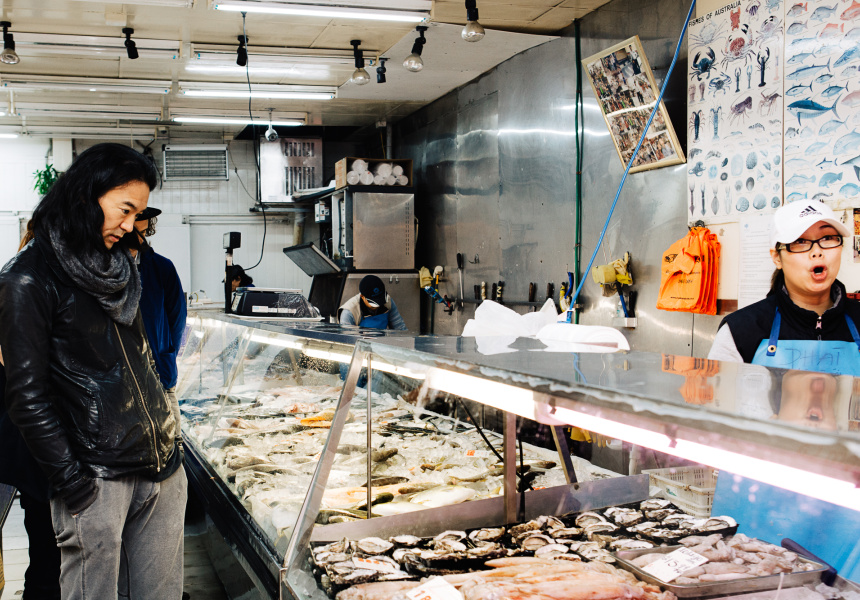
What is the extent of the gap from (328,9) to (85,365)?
342cm

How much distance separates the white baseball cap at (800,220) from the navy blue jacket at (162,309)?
2.51m

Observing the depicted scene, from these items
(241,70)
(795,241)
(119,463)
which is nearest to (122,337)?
(119,463)

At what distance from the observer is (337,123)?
9984mm

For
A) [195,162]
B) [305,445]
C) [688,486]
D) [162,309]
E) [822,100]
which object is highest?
[195,162]

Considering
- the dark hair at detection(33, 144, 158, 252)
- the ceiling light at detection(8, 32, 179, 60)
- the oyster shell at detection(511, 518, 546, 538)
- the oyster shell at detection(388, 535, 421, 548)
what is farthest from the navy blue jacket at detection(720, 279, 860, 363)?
the ceiling light at detection(8, 32, 179, 60)

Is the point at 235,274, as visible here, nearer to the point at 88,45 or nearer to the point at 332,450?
the point at 88,45

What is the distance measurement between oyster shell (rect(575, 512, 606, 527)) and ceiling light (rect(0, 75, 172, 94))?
6.31 metres

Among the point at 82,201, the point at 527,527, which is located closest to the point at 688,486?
the point at 527,527

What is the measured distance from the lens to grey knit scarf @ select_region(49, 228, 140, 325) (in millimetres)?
2090

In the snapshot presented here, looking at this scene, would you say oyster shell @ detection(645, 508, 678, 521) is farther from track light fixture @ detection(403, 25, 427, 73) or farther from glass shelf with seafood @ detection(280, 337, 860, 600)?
track light fixture @ detection(403, 25, 427, 73)

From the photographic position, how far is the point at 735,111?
13.3ft

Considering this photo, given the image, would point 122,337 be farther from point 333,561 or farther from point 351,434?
point 333,561

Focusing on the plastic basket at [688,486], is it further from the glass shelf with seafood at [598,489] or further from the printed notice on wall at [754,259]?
the printed notice on wall at [754,259]

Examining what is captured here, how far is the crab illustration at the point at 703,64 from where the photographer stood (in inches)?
165
